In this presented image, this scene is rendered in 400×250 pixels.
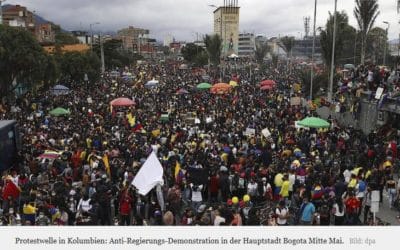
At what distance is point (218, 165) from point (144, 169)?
3.97 m

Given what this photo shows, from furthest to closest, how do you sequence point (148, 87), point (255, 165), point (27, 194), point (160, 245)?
point (148, 87), point (255, 165), point (27, 194), point (160, 245)

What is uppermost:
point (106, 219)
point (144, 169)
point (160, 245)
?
point (160, 245)

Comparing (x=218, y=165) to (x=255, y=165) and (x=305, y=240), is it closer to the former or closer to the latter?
(x=255, y=165)

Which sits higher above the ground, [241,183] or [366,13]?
[366,13]

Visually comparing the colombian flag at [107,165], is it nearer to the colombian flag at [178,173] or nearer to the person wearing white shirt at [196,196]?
the colombian flag at [178,173]

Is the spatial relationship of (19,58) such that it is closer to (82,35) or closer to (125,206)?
(125,206)

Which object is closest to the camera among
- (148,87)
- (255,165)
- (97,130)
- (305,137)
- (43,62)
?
(255,165)

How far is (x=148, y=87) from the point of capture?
147 ft

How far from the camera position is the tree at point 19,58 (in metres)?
31.4

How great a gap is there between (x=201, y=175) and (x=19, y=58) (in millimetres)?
23315

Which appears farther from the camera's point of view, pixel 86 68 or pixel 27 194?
pixel 86 68

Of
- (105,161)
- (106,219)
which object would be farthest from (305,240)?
(105,161)

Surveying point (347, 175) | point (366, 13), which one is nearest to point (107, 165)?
point (347, 175)

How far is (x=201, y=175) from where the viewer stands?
12.8 meters
